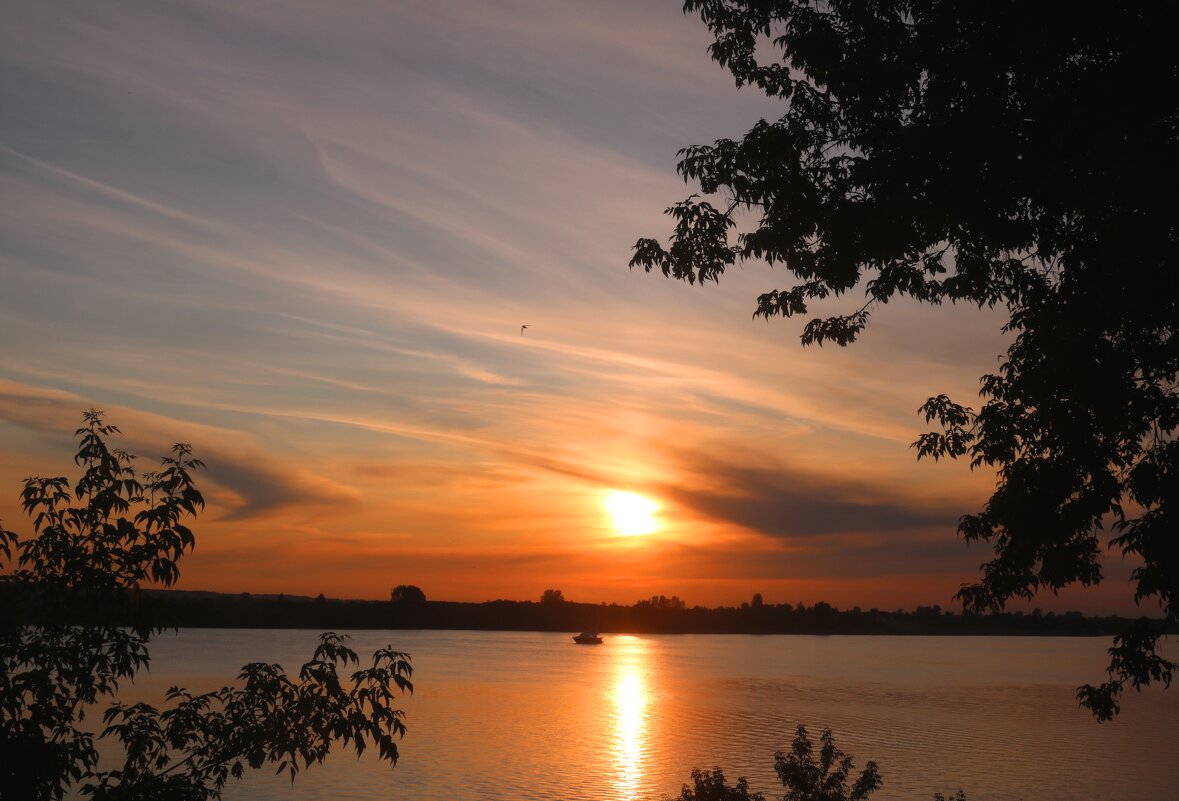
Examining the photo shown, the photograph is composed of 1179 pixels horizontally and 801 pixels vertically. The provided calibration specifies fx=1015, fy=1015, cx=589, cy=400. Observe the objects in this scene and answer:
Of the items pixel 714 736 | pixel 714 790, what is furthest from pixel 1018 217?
pixel 714 736

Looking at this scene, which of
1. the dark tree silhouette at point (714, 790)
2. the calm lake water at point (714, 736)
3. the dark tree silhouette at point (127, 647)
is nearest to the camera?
the dark tree silhouette at point (127, 647)

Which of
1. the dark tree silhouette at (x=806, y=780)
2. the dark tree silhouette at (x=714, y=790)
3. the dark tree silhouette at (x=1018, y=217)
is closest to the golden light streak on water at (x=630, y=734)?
the dark tree silhouette at (x=806, y=780)

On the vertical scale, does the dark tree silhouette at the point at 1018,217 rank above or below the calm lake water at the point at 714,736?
above

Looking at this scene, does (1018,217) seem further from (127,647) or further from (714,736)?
(714,736)

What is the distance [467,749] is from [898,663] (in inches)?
5908

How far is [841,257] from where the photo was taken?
651 inches

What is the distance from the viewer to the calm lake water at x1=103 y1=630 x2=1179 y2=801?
51.4m

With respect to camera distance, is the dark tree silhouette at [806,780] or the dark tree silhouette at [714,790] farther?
the dark tree silhouette at [806,780]

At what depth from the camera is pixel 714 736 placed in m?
72.7

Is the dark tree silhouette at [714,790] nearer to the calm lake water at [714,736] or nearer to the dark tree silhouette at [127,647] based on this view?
the dark tree silhouette at [127,647]

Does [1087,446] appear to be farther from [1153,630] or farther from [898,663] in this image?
[898,663]

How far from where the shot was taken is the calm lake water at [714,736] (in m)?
51.4

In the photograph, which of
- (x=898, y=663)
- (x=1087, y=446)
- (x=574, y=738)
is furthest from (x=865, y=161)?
(x=898, y=663)

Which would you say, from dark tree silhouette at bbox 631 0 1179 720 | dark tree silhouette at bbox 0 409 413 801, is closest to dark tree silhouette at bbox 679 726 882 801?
dark tree silhouette at bbox 631 0 1179 720
